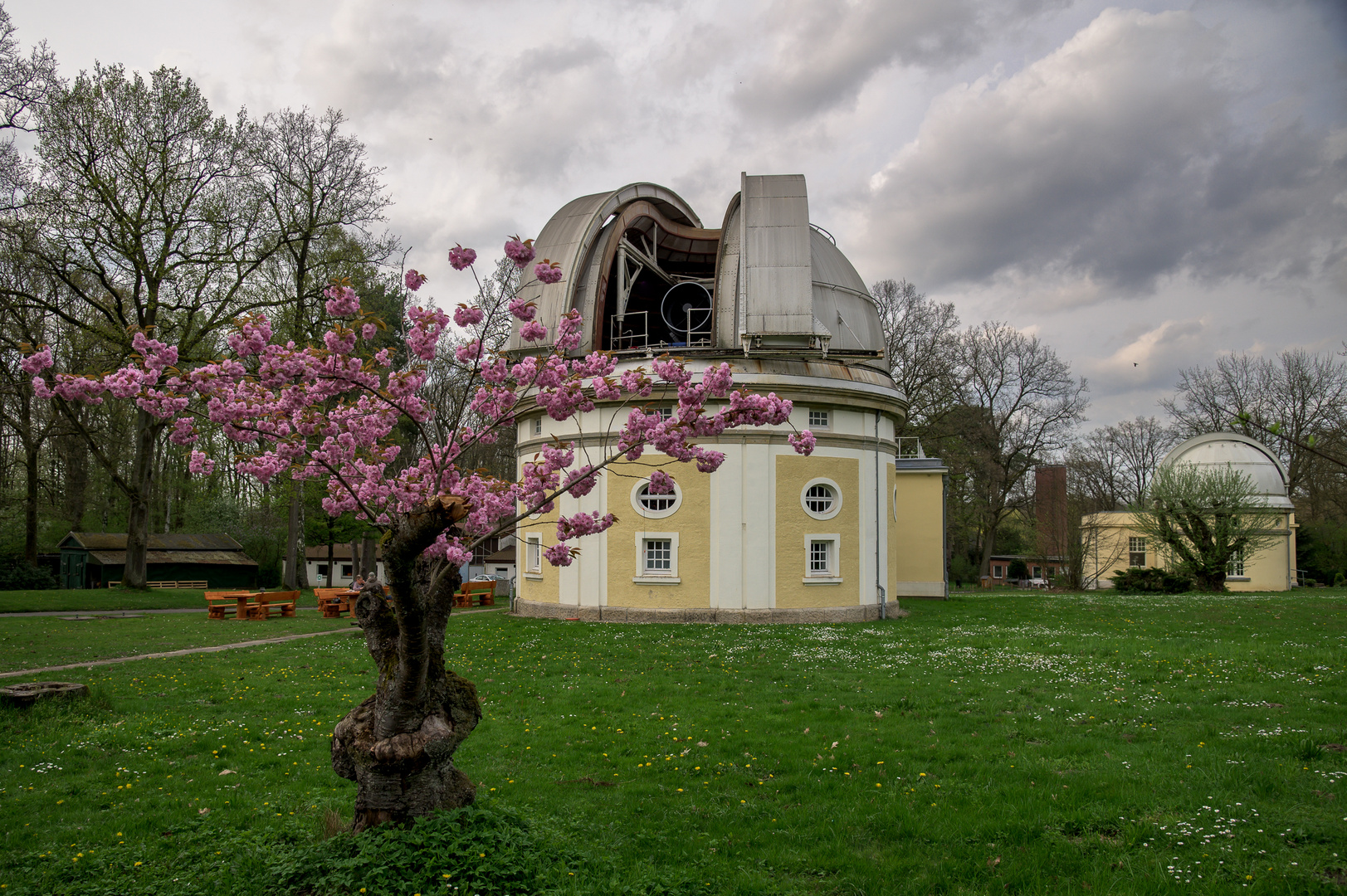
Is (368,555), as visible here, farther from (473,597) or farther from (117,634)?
(117,634)

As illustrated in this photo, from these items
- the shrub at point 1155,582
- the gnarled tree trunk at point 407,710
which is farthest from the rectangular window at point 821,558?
the shrub at point 1155,582

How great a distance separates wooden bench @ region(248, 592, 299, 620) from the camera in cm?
2173

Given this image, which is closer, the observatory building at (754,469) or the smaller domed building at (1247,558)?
the observatory building at (754,469)

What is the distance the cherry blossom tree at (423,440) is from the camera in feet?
16.8

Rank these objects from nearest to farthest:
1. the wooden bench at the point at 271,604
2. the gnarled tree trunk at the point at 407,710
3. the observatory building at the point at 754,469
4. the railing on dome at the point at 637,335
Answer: the gnarled tree trunk at the point at 407,710
the observatory building at the point at 754,469
the railing on dome at the point at 637,335
the wooden bench at the point at 271,604

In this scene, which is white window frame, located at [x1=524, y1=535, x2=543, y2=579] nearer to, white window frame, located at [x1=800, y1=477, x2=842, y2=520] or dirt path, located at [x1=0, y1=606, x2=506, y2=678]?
dirt path, located at [x1=0, y1=606, x2=506, y2=678]

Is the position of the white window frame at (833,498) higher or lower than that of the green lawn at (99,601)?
higher

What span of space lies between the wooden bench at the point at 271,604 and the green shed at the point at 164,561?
14.5 metres

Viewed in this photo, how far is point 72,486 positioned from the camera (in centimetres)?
3653

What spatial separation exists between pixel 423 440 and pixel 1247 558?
36609mm

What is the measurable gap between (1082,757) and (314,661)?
37.2 feet

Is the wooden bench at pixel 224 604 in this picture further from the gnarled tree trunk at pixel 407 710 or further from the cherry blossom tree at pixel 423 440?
the gnarled tree trunk at pixel 407 710

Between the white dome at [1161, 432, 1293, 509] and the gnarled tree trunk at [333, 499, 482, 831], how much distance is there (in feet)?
125

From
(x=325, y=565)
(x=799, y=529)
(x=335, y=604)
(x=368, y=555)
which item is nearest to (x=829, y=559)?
(x=799, y=529)
